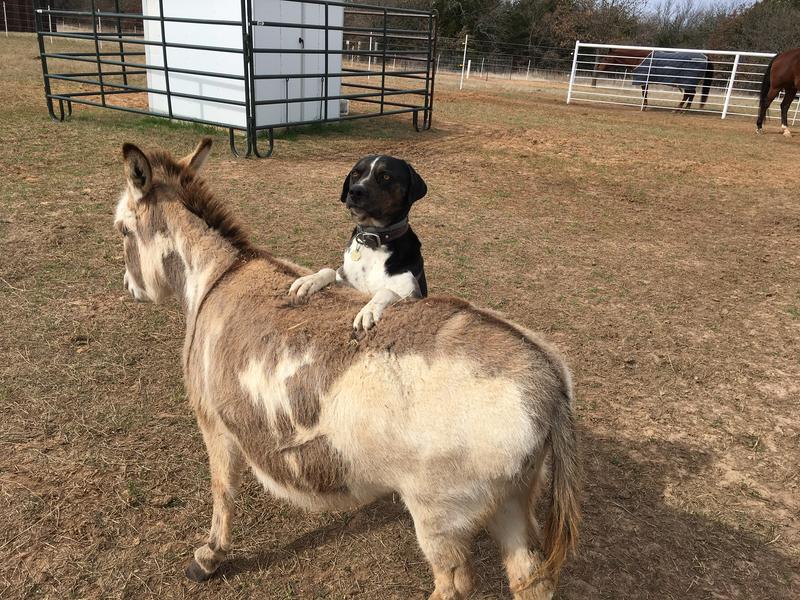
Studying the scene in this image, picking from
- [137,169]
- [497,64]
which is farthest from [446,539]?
[497,64]

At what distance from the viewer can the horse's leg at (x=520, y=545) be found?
1.94m

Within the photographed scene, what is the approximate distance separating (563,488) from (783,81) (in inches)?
757

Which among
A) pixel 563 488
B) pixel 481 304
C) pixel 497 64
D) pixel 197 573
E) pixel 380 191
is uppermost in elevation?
pixel 497 64

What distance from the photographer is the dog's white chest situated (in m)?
3.07

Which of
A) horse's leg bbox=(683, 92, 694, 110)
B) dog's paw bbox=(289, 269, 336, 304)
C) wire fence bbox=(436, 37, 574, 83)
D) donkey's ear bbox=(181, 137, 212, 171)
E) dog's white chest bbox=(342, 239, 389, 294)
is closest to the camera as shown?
dog's paw bbox=(289, 269, 336, 304)

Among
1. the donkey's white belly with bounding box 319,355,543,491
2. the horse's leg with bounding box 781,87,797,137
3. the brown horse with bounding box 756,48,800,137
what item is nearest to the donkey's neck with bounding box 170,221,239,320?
the donkey's white belly with bounding box 319,355,543,491

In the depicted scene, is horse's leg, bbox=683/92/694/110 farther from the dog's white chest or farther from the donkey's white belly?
the donkey's white belly

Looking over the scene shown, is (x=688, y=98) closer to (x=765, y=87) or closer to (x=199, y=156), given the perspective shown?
(x=765, y=87)

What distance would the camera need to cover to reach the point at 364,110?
52.7 feet

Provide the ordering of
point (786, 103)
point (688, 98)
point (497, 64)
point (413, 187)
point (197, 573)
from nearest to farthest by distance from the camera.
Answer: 1. point (197, 573)
2. point (413, 187)
3. point (786, 103)
4. point (688, 98)
5. point (497, 64)

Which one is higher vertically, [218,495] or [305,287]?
[305,287]

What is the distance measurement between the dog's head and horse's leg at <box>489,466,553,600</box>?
184cm

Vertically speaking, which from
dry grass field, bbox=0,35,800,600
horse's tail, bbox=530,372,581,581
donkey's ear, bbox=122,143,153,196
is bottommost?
dry grass field, bbox=0,35,800,600

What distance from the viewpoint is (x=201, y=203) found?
2510 millimetres
